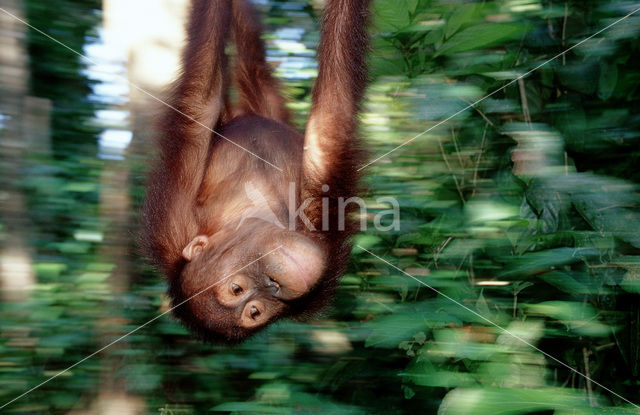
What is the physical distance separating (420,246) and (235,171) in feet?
2.99

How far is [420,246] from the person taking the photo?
2.72 m

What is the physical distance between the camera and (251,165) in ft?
8.55

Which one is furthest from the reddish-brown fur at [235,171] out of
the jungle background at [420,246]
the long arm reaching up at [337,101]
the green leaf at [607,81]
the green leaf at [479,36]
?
the green leaf at [607,81]

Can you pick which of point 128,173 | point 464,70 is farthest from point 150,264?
point 464,70

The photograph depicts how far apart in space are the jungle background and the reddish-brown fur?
0.75ft

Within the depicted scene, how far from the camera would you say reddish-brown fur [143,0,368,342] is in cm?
211

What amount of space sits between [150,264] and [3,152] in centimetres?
126

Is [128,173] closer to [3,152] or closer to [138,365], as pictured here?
[3,152]

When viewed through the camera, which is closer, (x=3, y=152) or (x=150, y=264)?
(x=150, y=264)

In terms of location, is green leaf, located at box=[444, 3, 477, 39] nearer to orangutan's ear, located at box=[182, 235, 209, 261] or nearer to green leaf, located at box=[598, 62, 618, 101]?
green leaf, located at box=[598, 62, 618, 101]

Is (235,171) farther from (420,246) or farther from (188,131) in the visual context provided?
(420,246)

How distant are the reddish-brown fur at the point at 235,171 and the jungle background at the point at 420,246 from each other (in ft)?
0.75

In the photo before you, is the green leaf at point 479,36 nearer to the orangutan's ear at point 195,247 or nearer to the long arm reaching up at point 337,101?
the long arm reaching up at point 337,101

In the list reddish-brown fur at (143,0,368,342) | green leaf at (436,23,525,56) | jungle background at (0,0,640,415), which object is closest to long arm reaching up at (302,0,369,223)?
reddish-brown fur at (143,0,368,342)
